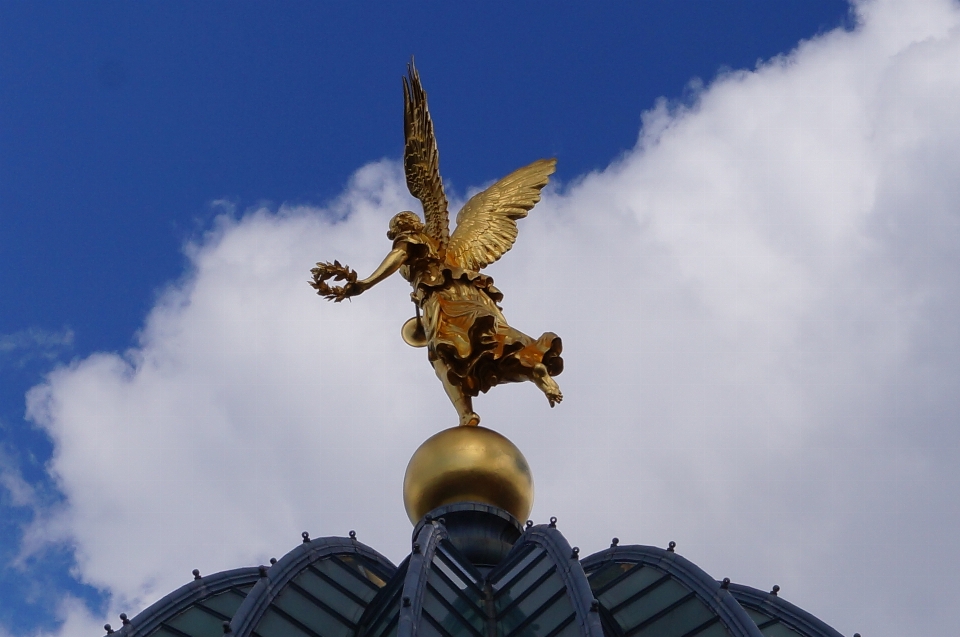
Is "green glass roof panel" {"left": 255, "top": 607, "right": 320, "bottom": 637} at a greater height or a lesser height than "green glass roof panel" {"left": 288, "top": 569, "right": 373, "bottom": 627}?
lesser

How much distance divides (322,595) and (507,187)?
27.4 feet

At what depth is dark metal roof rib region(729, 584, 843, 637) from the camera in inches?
1091

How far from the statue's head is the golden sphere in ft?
10.2

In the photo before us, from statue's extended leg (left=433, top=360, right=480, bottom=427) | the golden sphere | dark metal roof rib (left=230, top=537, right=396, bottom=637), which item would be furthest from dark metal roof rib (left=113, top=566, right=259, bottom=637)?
statue's extended leg (left=433, top=360, right=480, bottom=427)

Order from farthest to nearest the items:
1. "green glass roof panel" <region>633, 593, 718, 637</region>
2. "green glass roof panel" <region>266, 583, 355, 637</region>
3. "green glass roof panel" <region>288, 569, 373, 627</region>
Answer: "green glass roof panel" <region>288, 569, 373, 627</region> → "green glass roof panel" <region>266, 583, 355, 637</region> → "green glass roof panel" <region>633, 593, 718, 637</region>

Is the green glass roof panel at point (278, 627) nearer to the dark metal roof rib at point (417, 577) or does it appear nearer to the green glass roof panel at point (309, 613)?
the green glass roof panel at point (309, 613)

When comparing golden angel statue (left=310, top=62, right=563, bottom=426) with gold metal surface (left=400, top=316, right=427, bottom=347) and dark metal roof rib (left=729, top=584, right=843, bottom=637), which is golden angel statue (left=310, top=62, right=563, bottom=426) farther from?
dark metal roof rib (left=729, top=584, right=843, bottom=637)

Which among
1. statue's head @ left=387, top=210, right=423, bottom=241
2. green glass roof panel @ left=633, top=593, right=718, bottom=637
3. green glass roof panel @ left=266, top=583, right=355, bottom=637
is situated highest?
statue's head @ left=387, top=210, right=423, bottom=241

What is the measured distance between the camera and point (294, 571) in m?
26.0

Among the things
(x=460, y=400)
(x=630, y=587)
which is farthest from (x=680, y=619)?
(x=460, y=400)

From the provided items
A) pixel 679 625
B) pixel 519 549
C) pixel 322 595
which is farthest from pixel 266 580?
pixel 679 625

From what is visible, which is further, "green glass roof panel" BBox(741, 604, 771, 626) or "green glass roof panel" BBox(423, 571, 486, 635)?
"green glass roof panel" BBox(741, 604, 771, 626)

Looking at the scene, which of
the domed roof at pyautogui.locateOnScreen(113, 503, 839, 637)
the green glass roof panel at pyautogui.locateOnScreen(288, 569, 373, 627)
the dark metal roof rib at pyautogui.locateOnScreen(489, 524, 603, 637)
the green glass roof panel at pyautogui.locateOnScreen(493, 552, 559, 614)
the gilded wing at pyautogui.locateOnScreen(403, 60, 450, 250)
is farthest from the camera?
the gilded wing at pyautogui.locateOnScreen(403, 60, 450, 250)

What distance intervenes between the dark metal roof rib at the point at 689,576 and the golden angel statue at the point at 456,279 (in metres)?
2.23
